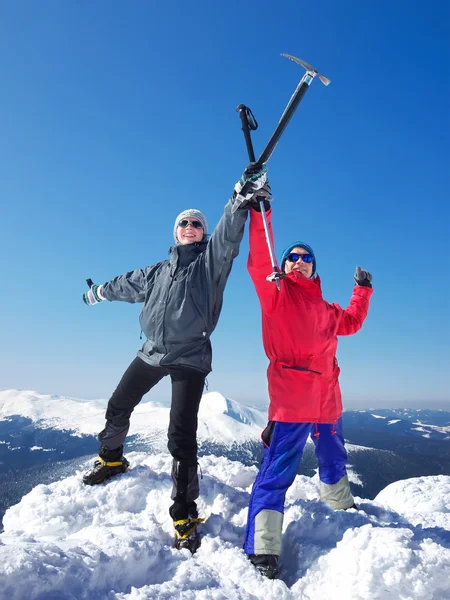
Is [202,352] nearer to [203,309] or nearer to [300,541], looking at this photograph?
[203,309]

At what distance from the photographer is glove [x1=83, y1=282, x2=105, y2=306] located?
5.95 metres

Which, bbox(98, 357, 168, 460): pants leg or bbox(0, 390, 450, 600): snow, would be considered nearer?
bbox(0, 390, 450, 600): snow

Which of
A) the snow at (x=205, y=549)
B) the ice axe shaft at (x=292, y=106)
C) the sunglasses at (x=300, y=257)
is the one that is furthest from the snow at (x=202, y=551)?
the ice axe shaft at (x=292, y=106)

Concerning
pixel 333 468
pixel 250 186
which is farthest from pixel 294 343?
pixel 333 468

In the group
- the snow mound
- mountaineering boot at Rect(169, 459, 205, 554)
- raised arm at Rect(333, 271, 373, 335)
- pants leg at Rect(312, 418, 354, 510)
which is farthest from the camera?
raised arm at Rect(333, 271, 373, 335)

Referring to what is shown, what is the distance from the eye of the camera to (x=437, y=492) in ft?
19.2

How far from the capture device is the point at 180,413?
12.8ft

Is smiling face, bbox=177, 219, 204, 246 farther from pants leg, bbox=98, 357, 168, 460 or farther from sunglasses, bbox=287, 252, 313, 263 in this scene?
pants leg, bbox=98, 357, 168, 460

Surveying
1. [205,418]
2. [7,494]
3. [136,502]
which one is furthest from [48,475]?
[136,502]

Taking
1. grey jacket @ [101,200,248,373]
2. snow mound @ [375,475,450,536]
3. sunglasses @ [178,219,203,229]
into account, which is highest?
sunglasses @ [178,219,203,229]

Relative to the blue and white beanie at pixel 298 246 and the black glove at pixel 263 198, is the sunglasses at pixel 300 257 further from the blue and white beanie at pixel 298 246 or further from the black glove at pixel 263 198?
Result: the black glove at pixel 263 198

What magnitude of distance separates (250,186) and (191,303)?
1.52 meters

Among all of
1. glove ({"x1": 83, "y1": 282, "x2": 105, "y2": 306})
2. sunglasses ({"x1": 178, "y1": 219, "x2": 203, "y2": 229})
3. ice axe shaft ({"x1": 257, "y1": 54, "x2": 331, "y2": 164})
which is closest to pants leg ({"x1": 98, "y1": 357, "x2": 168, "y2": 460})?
glove ({"x1": 83, "y1": 282, "x2": 105, "y2": 306})

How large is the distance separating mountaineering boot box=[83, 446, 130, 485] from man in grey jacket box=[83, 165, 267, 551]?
Result: 0.04 feet
